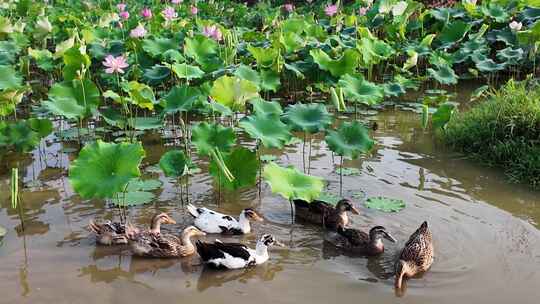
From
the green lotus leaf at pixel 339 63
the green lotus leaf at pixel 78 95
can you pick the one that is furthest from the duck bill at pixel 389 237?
the green lotus leaf at pixel 78 95

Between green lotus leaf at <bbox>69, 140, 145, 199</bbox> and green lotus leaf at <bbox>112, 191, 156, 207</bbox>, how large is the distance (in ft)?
1.64

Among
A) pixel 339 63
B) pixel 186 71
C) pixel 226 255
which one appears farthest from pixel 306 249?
pixel 339 63

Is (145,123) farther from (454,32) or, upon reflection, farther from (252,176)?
(454,32)

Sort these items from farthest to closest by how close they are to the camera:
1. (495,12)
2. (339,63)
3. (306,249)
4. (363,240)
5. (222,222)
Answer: (495,12), (339,63), (222,222), (306,249), (363,240)

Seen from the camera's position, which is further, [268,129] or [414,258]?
[268,129]

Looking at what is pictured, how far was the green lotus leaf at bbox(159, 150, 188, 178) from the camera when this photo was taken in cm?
511

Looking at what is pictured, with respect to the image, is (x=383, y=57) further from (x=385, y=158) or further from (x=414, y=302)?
(x=414, y=302)

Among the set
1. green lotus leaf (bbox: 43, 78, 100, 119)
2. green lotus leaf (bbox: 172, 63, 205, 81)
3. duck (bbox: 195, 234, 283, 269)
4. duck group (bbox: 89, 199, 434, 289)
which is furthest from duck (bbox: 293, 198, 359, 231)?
green lotus leaf (bbox: 43, 78, 100, 119)

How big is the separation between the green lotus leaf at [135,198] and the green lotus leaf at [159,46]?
2.74m

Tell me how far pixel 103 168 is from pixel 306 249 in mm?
1647

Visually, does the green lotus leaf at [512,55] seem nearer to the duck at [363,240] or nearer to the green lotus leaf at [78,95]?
the duck at [363,240]

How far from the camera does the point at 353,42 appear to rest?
8.59m

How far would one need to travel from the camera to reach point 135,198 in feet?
17.5

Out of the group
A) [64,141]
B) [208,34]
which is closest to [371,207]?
[208,34]
